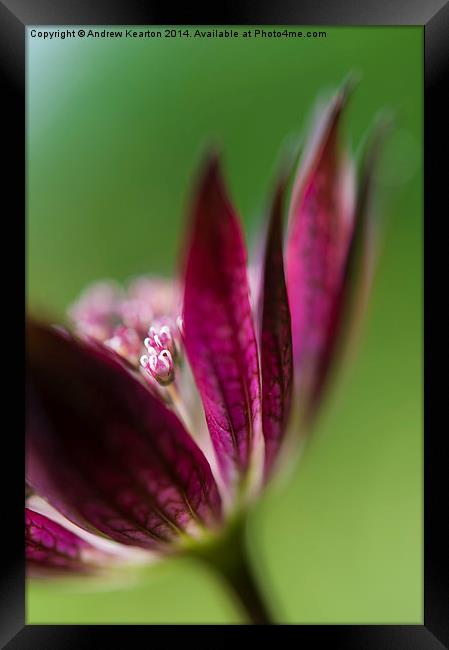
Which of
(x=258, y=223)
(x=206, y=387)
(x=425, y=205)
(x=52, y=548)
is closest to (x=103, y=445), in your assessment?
(x=206, y=387)

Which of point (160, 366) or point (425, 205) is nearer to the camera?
point (160, 366)

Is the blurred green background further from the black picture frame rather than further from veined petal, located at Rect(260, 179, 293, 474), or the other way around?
veined petal, located at Rect(260, 179, 293, 474)

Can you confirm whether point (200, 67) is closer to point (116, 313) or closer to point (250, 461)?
point (116, 313)

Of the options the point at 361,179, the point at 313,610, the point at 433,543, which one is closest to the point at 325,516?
the point at 313,610

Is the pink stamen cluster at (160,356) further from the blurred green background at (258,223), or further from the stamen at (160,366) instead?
the blurred green background at (258,223)

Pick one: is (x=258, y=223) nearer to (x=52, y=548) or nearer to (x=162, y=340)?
(x=162, y=340)

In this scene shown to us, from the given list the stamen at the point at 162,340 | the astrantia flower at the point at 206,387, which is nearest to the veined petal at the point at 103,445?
the astrantia flower at the point at 206,387
